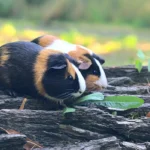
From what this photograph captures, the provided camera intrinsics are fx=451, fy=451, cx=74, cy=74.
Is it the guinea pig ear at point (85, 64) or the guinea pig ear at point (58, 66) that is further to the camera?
the guinea pig ear at point (85, 64)

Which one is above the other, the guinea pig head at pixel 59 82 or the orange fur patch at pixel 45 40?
the orange fur patch at pixel 45 40

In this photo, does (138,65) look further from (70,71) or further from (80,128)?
(80,128)

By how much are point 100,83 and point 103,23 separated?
743cm

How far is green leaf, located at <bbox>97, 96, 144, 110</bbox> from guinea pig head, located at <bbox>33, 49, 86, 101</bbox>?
15cm

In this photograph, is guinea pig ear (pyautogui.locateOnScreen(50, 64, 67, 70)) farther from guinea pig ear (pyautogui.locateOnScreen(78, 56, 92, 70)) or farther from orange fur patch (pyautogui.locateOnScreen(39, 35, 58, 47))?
orange fur patch (pyautogui.locateOnScreen(39, 35, 58, 47))

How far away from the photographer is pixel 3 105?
2.46m

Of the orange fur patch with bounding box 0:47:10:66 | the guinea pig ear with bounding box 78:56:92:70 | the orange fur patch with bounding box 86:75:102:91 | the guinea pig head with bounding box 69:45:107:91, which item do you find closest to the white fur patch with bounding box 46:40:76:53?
the guinea pig head with bounding box 69:45:107:91

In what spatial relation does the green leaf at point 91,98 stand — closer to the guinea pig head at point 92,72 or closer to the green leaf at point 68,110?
the green leaf at point 68,110

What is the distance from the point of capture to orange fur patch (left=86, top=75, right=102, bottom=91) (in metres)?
2.89

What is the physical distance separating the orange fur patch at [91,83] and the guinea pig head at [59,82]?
322 mm

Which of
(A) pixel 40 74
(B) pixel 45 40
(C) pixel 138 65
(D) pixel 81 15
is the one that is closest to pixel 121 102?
(A) pixel 40 74

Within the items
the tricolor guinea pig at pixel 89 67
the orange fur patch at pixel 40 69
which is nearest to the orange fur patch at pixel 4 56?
the orange fur patch at pixel 40 69

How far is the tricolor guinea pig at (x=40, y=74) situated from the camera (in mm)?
2541

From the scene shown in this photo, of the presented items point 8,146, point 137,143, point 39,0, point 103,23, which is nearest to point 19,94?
point 8,146
